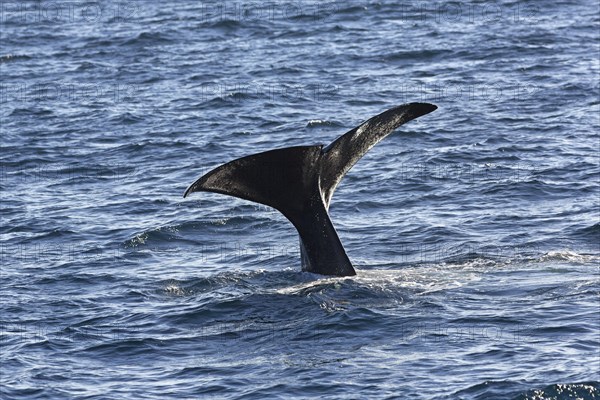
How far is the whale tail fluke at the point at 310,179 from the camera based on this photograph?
1559 cm

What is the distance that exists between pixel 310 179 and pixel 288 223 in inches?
196

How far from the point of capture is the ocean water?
14281mm

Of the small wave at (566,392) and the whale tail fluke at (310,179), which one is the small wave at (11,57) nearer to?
the whale tail fluke at (310,179)

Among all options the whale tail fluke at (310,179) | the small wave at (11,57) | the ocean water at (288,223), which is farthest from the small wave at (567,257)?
the small wave at (11,57)

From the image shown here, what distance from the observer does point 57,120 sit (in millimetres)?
28469

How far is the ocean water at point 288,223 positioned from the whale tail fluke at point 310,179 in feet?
1.33

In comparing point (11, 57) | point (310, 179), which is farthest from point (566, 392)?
point (11, 57)

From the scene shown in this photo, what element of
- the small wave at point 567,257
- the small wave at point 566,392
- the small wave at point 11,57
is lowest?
the small wave at point 566,392

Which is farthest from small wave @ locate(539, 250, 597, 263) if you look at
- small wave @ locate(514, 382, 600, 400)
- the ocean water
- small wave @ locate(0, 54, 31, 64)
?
small wave @ locate(0, 54, 31, 64)

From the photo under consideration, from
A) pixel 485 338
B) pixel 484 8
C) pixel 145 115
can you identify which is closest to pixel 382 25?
pixel 484 8

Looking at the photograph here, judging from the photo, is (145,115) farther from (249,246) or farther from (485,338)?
(485,338)

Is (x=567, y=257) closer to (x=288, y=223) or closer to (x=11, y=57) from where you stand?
(x=288, y=223)

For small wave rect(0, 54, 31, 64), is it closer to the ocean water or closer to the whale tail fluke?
the ocean water

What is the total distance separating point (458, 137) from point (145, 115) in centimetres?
690
